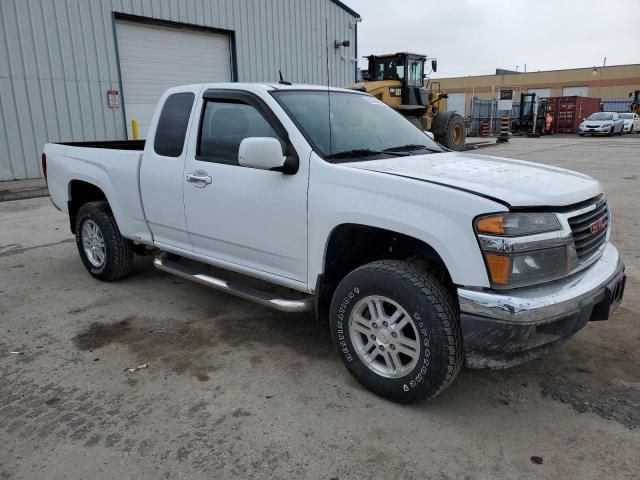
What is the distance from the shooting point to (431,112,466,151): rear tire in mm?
18656

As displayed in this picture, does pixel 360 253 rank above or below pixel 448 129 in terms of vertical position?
below

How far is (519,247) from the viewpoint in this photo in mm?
2531

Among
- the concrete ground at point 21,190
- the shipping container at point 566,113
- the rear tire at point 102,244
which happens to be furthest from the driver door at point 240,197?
the shipping container at point 566,113

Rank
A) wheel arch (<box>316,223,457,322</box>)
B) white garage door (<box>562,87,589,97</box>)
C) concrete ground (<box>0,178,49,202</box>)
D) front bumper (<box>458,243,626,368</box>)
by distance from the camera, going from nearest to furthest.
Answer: front bumper (<box>458,243,626,368</box>), wheel arch (<box>316,223,457,322</box>), concrete ground (<box>0,178,49,202</box>), white garage door (<box>562,87,589,97</box>)

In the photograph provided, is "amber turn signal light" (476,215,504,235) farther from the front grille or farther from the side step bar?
the side step bar

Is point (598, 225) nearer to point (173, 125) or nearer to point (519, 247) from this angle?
point (519, 247)

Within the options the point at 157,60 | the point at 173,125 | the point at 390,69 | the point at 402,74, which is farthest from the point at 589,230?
the point at 390,69

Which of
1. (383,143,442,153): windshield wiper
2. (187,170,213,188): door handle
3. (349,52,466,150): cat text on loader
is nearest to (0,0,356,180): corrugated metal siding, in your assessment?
(349,52,466,150): cat text on loader

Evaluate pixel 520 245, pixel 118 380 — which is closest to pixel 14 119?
pixel 118 380

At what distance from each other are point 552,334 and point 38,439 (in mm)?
2697

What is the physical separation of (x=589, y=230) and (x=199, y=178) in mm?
2594

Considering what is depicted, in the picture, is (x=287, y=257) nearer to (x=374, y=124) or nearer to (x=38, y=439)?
(x=374, y=124)

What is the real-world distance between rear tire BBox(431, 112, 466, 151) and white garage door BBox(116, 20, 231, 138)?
25.7 ft

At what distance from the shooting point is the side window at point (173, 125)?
13.6ft
